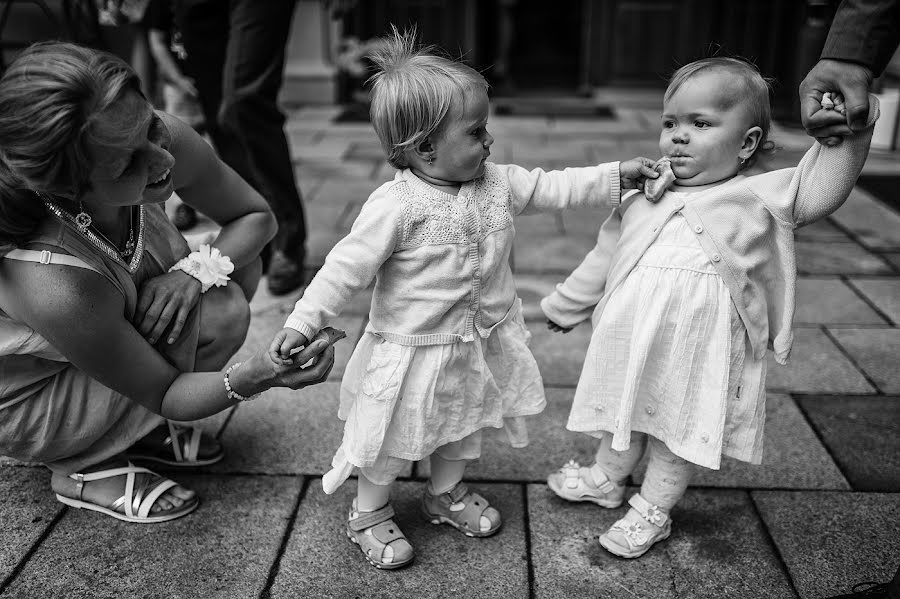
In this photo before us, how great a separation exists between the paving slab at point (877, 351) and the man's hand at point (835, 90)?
150 cm

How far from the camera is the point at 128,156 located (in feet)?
5.77

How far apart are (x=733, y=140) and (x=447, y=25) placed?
6427 millimetres

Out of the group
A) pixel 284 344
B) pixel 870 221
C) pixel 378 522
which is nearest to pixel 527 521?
pixel 378 522

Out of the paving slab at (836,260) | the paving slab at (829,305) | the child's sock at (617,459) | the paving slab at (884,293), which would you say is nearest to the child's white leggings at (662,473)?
the child's sock at (617,459)

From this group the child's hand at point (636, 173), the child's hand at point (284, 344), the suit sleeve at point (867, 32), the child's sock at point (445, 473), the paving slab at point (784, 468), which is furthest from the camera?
the paving slab at point (784, 468)

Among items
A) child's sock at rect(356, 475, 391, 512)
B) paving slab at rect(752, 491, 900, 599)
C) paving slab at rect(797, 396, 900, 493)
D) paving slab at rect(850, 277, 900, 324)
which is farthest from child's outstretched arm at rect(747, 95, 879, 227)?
paving slab at rect(850, 277, 900, 324)

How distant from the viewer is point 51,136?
5.36ft

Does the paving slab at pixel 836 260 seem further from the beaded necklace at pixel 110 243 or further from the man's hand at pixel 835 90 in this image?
the beaded necklace at pixel 110 243

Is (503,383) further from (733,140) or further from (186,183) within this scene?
(186,183)

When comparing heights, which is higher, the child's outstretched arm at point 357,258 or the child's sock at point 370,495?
the child's outstretched arm at point 357,258

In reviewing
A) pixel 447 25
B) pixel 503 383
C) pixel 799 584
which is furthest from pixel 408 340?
pixel 447 25

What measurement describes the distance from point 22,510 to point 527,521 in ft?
4.40

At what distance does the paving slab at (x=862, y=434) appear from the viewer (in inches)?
92.7

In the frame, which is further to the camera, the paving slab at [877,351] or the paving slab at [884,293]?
the paving slab at [884,293]
